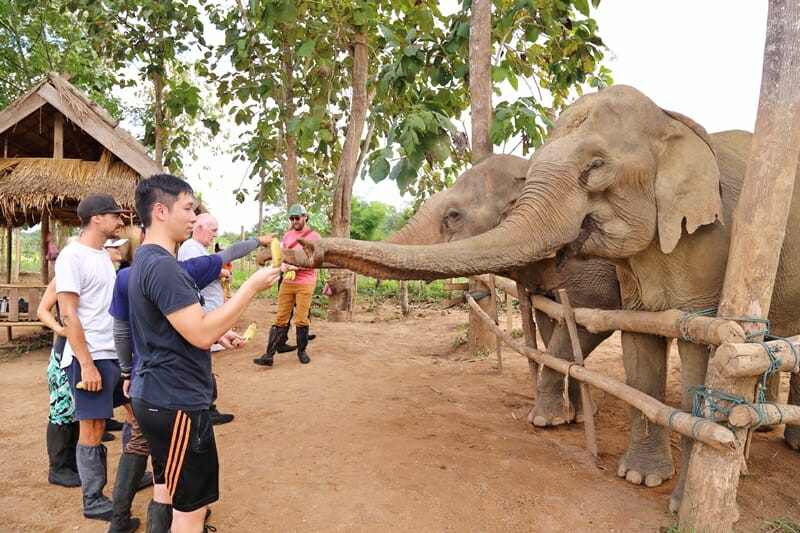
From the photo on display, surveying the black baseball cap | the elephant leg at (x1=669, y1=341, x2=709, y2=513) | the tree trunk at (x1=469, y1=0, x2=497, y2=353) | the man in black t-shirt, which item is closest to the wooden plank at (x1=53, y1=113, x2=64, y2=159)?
the black baseball cap

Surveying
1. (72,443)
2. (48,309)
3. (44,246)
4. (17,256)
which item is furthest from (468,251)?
(17,256)

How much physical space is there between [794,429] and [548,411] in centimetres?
176

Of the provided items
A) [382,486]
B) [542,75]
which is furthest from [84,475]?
[542,75]

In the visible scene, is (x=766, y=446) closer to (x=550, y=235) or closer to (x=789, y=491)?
(x=789, y=491)

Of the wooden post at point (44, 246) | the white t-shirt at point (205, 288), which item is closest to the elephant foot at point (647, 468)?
the white t-shirt at point (205, 288)

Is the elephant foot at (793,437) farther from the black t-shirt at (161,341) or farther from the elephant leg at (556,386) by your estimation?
the black t-shirt at (161,341)

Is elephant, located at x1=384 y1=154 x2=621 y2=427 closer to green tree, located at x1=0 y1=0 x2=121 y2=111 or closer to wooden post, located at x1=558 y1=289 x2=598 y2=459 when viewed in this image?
wooden post, located at x1=558 y1=289 x2=598 y2=459

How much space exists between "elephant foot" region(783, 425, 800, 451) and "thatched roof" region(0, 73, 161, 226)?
774cm

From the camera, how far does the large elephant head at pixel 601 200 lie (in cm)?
305

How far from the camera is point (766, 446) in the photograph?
13.9ft

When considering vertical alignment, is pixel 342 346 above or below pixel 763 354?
below

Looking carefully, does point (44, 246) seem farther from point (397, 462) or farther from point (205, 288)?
point (397, 462)

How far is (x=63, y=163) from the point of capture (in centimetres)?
805

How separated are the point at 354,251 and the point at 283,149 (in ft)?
27.4
